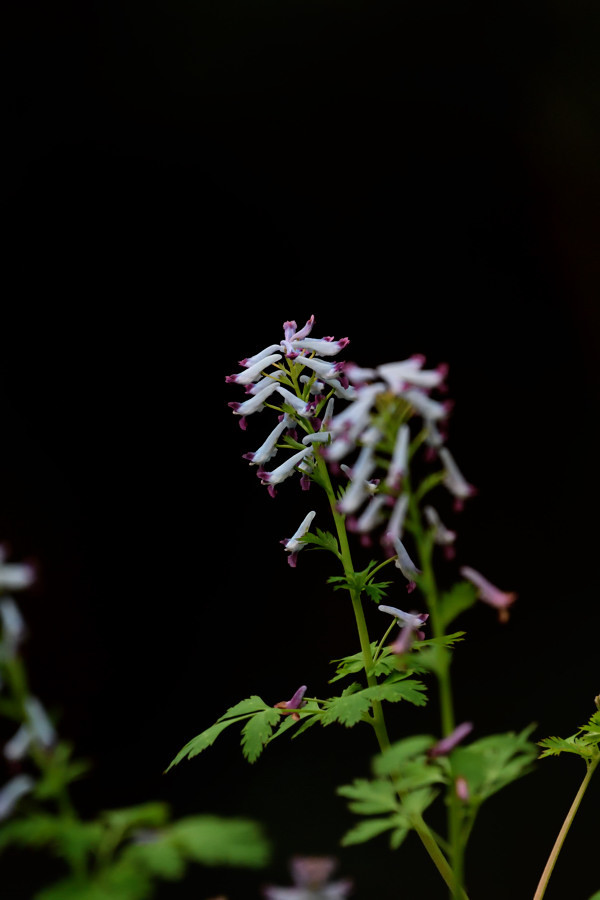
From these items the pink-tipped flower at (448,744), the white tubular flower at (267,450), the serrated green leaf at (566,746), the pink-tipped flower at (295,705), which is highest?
the white tubular flower at (267,450)

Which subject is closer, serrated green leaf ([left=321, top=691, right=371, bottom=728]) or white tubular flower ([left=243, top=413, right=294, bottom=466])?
serrated green leaf ([left=321, top=691, right=371, bottom=728])

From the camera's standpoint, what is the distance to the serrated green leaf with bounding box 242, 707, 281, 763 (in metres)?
1.38

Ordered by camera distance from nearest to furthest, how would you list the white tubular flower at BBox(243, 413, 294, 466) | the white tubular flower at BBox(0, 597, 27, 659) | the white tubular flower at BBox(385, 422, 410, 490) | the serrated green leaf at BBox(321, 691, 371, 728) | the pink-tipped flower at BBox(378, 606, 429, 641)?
1. the white tubular flower at BBox(0, 597, 27, 659)
2. the white tubular flower at BBox(385, 422, 410, 490)
3. the serrated green leaf at BBox(321, 691, 371, 728)
4. the pink-tipped flower at BBox(378, 606, 429, 641)
5. the white tubular flower at BBox(243, 413, 294, 466)

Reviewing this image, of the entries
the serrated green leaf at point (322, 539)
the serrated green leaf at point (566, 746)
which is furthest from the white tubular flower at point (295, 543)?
the serrated green leaf at point (566, 746)

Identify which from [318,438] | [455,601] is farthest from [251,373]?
[455,601]

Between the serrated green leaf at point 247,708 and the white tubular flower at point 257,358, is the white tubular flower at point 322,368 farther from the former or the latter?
the serrated green leaf at point 247,708

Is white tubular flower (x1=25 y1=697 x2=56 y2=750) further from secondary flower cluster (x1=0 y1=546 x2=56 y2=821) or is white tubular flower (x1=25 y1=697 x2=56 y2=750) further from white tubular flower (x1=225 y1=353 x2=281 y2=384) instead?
white tubular flower (x1=225 y1=353 x2=281 y2=384)

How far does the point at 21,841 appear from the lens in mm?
738

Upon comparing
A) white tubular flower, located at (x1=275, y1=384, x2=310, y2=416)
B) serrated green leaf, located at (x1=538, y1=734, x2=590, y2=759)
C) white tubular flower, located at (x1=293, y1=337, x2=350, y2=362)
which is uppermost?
white tubular flower, located at (x1=293, y1=337, x2=350, y2=362)

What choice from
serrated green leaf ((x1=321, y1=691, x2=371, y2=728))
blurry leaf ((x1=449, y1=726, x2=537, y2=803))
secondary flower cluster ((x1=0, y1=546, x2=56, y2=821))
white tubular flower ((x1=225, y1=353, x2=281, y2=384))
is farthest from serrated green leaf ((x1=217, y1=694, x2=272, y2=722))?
secondary flower cluster ((x1=0, y1=546, x2=56, y2=821))

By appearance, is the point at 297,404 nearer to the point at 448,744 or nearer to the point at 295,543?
the point at 295,543

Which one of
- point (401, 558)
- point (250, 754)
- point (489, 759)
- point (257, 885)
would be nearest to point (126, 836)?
point (489, 759)

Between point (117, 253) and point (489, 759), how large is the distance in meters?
2.28

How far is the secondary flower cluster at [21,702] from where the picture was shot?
723 millimetres
